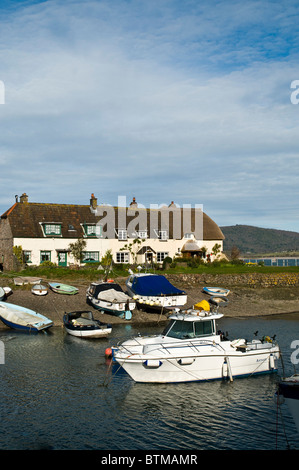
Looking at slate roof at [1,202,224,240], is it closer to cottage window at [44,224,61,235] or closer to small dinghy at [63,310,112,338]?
cottage window at [44,224,61,235]

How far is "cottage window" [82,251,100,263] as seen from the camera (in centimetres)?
5558

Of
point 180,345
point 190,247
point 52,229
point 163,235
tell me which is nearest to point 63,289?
point 52,229

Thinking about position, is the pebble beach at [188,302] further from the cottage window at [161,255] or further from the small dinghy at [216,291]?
the cottage window at [161,255]

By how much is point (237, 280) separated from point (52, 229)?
2372 cm

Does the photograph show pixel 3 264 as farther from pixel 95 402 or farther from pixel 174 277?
pixel 95 402

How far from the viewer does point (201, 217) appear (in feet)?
227

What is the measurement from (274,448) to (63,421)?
7.81 metres

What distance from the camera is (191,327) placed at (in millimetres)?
22797

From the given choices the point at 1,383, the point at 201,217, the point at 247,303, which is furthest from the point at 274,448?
the point at 201,217

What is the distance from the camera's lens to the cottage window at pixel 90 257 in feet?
182

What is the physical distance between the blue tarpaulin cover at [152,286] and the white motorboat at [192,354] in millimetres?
13252

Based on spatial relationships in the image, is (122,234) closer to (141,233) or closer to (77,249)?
(141,233)

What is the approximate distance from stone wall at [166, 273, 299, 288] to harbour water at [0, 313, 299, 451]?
79.1 feet

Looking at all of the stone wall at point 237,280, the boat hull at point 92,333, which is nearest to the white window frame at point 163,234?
the stone wall at point 237,280
